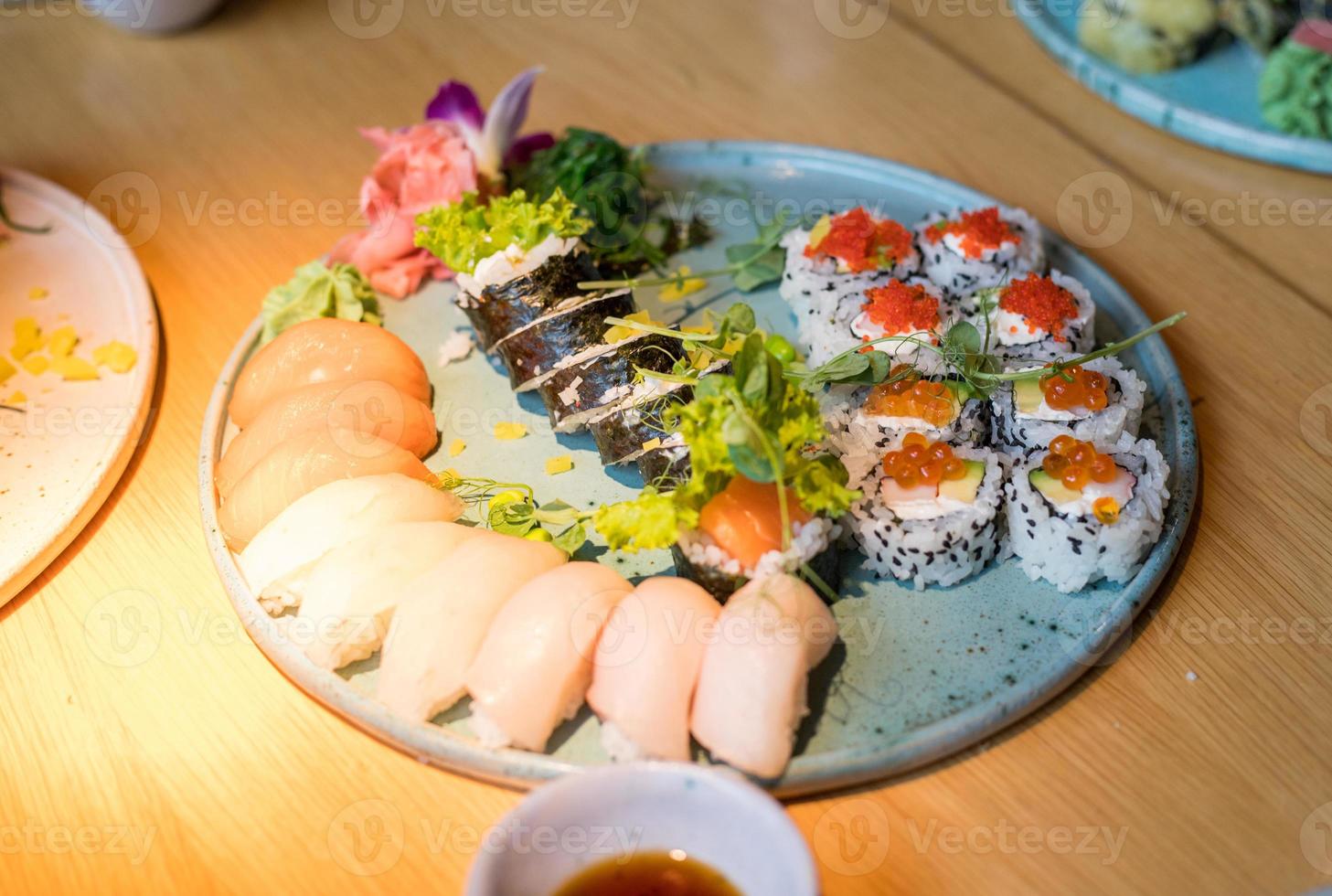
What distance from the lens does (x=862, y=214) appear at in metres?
2.41

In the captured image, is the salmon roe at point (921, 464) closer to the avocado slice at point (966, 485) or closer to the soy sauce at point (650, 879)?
the avocado slice at point (966, 485)

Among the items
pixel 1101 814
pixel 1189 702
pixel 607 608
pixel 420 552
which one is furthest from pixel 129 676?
pixel 1189 702

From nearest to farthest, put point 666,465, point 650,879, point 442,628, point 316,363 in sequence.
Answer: point 650,879 < point 442,628 < point 666,465 < point 316,363

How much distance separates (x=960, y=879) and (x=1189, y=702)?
507 millimetres

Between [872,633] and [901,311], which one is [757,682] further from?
[901,311]

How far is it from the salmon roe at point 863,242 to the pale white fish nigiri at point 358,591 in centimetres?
107

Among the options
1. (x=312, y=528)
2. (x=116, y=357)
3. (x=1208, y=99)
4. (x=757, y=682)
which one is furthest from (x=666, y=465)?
(x=1208, y=99)

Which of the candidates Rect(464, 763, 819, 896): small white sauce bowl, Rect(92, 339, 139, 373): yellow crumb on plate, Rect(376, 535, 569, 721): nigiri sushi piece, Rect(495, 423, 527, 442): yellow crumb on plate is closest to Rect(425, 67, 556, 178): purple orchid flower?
Rect(495, 423, 527, 442): yellow crumb on plate

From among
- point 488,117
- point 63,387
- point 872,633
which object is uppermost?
point 488,117

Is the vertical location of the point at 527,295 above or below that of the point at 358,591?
above

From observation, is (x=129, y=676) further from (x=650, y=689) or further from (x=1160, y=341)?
(x=1160, y=341)

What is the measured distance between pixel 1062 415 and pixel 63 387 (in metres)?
2.12

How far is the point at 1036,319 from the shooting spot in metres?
2.17

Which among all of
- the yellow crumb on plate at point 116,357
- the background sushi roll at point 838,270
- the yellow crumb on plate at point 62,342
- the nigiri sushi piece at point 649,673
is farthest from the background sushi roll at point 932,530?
the yellow crumb on plate at point 62,342
